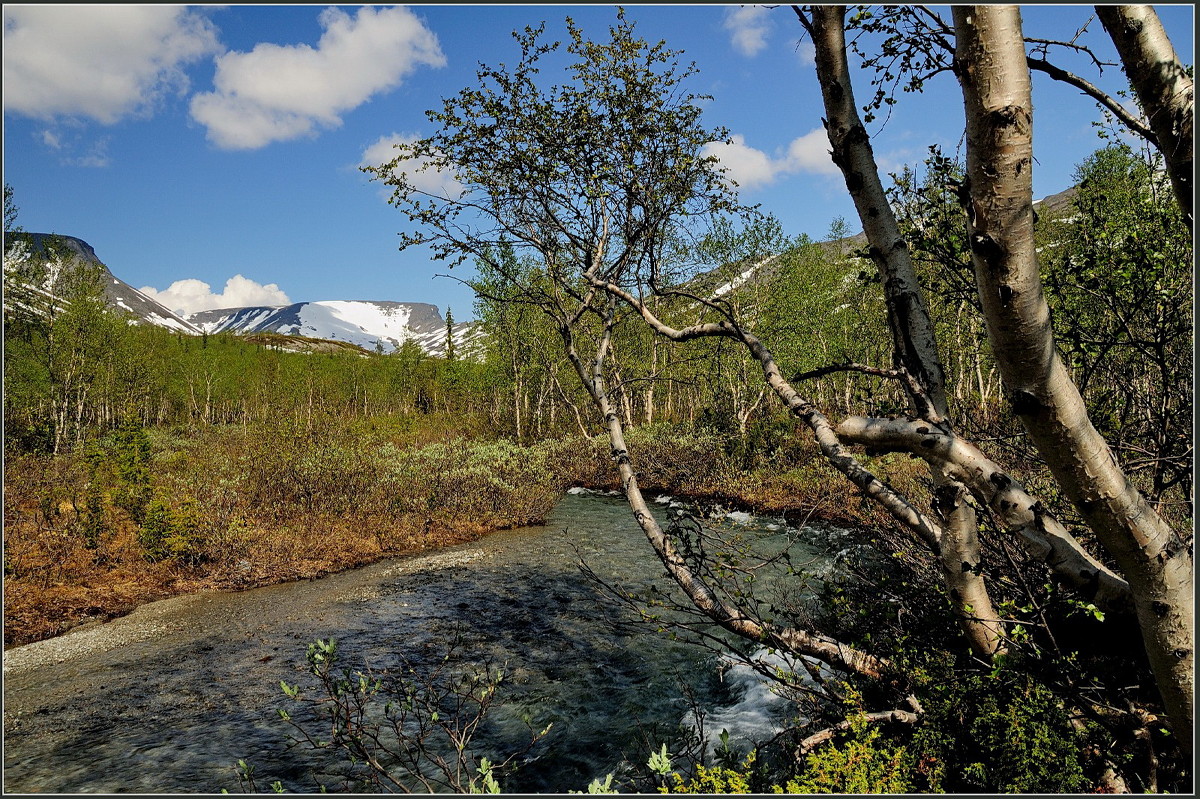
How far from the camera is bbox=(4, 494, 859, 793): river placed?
602cm

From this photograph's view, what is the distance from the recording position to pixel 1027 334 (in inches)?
74.1

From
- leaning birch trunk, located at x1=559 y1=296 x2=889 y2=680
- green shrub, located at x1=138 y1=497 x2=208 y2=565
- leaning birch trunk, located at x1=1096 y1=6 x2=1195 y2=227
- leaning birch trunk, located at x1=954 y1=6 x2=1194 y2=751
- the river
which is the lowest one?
the river

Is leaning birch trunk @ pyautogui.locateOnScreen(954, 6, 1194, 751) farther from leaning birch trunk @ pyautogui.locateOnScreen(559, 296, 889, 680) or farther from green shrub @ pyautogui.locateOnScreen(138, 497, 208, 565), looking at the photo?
green shrub @ pyautogui.locateOnScreen(138, 497, 208, 565)

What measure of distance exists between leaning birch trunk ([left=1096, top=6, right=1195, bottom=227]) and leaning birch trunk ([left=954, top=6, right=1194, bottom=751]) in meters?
0.95

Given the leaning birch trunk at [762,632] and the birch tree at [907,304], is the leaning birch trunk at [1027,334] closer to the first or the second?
the birch tree at [907,304]

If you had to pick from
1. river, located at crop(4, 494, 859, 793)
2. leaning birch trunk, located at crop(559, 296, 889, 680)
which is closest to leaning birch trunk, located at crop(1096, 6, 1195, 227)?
river, located at crop(4, 494, 859, 793)

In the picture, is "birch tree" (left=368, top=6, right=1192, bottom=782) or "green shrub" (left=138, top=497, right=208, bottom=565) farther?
"green shrub" (left=138, top=497, right=208, bottom=565)

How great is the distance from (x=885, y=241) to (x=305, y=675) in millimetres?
8685

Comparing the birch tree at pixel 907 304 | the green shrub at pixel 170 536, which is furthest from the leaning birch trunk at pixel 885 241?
the green shrub at pixel 170 536

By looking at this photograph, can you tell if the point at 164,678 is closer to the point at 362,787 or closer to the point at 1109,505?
the point at 362,787

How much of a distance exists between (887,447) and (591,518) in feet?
51.2

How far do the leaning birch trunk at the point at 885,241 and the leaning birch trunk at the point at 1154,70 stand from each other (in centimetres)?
100

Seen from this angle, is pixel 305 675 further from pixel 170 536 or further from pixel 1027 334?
pixel 1027 334

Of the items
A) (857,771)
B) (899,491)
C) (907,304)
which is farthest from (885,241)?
(899,491)
